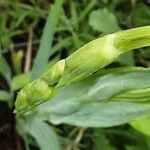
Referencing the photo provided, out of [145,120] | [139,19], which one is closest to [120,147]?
[145,120]

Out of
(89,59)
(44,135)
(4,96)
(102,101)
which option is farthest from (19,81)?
(89,59)

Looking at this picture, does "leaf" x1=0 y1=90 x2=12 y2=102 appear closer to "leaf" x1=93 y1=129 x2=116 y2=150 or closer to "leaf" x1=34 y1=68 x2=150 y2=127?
"leaf" x1=34 y1=68 x2=150 y2=127

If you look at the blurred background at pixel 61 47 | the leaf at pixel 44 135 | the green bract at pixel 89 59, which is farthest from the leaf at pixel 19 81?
the green bract at pixel 89 59

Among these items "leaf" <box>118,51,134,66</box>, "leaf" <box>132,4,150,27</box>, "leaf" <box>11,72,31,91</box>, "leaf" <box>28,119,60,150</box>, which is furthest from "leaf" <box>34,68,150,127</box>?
"leaf" <box>132,4,150,27</box>

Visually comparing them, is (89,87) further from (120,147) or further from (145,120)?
(120,147)

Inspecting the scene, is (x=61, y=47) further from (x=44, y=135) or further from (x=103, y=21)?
(x=44, y=135)
